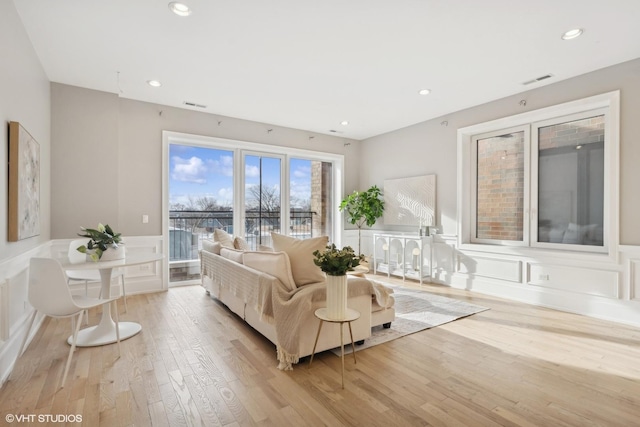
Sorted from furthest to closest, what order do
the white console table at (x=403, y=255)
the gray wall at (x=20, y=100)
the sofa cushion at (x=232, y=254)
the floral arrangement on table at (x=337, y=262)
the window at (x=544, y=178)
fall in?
the white console table at (x=403, y=255) < the window at (x=544, y=178) < the sofa cushion at (x=232, y=254) < the gray wall at (x=20, y=100) < the floral arrangement on table at (x=337, y=262)

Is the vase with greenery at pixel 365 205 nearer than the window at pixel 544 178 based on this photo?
No

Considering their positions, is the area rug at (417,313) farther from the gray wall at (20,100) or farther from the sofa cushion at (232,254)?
the gray wall at (20,100)

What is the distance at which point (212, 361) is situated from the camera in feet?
8.23

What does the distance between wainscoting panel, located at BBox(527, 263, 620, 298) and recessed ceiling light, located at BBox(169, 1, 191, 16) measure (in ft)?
15.4

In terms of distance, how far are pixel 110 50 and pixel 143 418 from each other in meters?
3.29

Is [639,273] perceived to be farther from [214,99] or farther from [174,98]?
[174,98]

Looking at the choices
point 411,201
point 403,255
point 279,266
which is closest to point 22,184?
point 279,266

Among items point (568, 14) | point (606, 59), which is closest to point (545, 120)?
point (606, 59)

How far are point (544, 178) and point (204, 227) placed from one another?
197 inches

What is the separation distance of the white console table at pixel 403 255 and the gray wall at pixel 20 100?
4788 mm

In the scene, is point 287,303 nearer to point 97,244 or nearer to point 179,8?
point 97,244

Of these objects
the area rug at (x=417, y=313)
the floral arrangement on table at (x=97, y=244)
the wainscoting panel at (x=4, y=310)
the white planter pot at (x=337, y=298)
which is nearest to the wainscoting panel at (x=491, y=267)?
the area rug at (x=417, y=313)

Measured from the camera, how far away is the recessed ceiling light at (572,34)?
9.24 ft

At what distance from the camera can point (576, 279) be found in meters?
3.76
